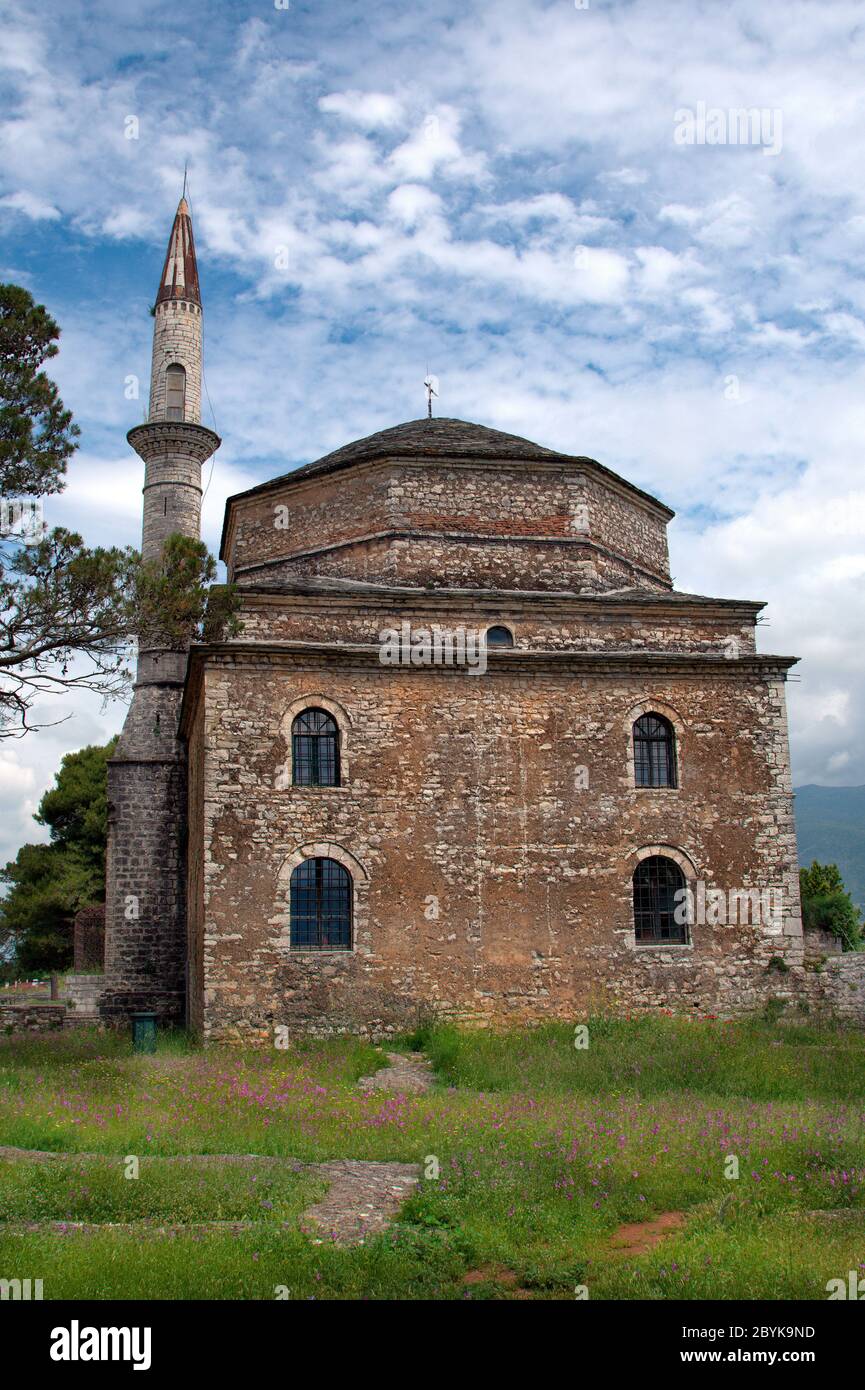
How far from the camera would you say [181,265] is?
73.7 ft

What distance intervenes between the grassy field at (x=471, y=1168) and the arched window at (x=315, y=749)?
3586mm

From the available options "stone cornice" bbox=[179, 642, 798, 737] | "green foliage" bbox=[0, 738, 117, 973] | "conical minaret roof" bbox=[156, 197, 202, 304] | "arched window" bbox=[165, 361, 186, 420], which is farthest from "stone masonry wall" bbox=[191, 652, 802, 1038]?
"green foliage" bbox=[0, 738, 117, 973]

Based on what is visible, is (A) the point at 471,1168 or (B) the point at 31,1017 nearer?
(A) the point at 471,1168

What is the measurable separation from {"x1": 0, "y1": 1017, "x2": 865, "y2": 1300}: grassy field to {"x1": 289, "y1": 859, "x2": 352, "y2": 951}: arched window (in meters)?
1.45

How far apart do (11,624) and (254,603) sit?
4170 mm

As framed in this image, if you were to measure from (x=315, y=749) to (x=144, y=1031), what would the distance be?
4497 millimetres

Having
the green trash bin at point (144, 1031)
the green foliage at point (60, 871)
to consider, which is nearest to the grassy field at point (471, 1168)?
the green trash bin at point (144, 1031)

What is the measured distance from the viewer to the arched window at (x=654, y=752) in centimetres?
1599

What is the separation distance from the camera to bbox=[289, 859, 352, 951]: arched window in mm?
14375

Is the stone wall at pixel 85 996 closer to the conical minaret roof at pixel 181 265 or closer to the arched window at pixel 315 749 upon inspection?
the arched window at pixel 315 749

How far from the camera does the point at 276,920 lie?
46.5 feet

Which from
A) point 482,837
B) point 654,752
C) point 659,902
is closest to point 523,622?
point 654,752

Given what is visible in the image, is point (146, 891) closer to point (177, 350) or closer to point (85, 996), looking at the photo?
point (85, 996)
